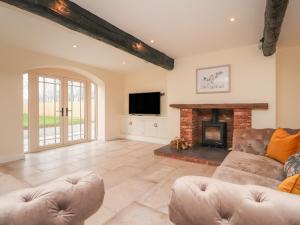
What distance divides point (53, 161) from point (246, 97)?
4.55m

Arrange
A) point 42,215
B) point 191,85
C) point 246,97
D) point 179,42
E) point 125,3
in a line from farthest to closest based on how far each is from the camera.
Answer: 1. point 191,85
2. point 246,97
3. point 179,42
4. point 125,3
5. point 42,215

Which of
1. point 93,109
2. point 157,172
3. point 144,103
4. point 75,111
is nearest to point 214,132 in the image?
point 157,172

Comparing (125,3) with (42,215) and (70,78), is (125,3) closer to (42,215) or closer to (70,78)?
(42,215)

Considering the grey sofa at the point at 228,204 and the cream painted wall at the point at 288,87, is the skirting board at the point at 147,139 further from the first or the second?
the grey sofa at the point at 228,204

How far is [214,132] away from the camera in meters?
4.54

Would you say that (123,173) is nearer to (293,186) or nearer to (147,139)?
(293,186)

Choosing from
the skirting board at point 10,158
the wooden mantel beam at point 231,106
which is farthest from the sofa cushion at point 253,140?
the skirting board at point 10,158

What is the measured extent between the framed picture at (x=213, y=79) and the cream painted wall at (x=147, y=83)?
1494 millimetres

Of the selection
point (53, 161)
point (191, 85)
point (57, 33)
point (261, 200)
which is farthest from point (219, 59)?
point (53, 161)

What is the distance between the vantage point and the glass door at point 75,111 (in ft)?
17.7

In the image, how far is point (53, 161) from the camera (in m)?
3.77

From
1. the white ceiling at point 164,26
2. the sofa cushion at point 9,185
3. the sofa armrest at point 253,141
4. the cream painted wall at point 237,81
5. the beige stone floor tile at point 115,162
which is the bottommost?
the beige stone floor tile at point 115,162

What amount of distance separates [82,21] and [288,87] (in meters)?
4.53

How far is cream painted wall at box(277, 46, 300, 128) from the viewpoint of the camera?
399 cm
